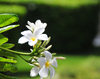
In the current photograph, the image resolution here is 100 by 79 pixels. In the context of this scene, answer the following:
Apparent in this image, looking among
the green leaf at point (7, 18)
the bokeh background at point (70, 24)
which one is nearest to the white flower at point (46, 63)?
the green leaf at point (7, 18)

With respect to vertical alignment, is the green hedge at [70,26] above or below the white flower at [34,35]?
below

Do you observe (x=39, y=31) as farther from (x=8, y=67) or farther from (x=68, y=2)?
A: (x=68, y=2)

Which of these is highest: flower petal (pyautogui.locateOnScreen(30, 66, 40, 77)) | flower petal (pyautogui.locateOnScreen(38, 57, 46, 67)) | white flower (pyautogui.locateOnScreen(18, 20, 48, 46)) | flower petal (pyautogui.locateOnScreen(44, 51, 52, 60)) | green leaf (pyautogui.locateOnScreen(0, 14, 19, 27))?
green leaf (pyautogui.locateOnScreen(0, 14, 19, 27))

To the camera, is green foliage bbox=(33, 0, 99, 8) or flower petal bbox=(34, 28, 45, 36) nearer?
flower petal bbox=(34, 28, 45, 36)

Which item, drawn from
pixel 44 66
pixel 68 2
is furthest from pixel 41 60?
pixel 68 2

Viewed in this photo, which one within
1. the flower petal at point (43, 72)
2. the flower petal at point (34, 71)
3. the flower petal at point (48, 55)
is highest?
the flower petal at point (48, 55)

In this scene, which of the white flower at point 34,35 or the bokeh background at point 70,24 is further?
the bokeh background at point 70,24

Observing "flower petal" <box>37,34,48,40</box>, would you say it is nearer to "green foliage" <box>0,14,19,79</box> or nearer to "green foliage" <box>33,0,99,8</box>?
"green foliage" <box>0,14,19,79</box>

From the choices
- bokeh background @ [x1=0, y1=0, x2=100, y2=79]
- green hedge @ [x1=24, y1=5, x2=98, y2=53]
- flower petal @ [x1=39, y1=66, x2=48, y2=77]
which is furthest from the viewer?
green hedge @ [x1=24, y1=5, x2=98, y2=53]

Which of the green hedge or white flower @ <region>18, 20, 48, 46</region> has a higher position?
white flower @ <region>18, 20, 48, 46</region>

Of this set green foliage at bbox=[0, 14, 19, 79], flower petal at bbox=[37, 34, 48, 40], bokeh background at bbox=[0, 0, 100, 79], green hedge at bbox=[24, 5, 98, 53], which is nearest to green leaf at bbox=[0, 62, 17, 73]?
green foliage at bbox=[0, 14, 19, 79]

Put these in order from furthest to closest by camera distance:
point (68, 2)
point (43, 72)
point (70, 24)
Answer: point (68, 2)
point (70, 24)
point (43, 72)

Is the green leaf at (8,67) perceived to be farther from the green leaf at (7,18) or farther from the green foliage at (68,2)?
the green foliage at (68,2)

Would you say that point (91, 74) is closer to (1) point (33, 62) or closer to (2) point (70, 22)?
(2) point (70, 22)
